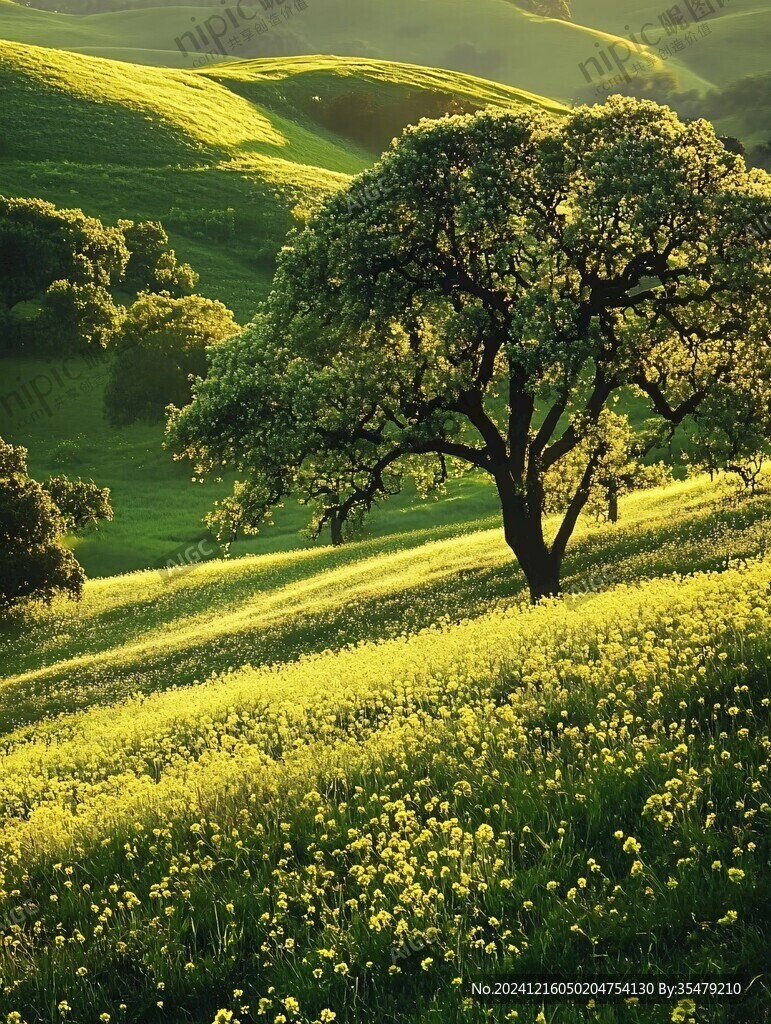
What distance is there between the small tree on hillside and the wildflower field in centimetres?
1008

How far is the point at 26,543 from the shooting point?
4497 cm

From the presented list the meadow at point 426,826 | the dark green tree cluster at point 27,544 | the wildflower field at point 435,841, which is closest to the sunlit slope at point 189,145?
the dark green tree cluster at point 27,544

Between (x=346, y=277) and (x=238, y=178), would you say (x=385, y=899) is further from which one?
(x=238, y=178)

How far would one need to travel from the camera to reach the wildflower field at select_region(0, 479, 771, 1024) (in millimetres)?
6090

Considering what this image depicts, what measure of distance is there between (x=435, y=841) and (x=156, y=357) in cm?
8142

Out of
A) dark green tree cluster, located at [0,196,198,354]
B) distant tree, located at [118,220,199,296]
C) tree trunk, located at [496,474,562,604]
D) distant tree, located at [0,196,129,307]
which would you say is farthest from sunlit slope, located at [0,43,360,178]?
tree trunk, located at [496,474,562,604]

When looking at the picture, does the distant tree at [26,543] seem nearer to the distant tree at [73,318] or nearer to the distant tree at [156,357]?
the distant tree at [156,357]

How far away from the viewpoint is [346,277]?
24.2 metres

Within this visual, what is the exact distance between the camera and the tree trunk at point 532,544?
86.6 feet

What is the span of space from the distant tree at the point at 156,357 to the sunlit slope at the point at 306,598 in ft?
111

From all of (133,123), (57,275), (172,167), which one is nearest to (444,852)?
(57,275)

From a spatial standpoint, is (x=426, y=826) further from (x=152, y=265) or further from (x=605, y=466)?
(x=152, y=265)

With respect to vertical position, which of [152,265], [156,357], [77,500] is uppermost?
[152,265]

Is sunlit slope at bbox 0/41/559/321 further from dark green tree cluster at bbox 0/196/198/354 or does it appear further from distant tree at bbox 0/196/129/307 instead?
distant tree at bbox 0/196/129/307
